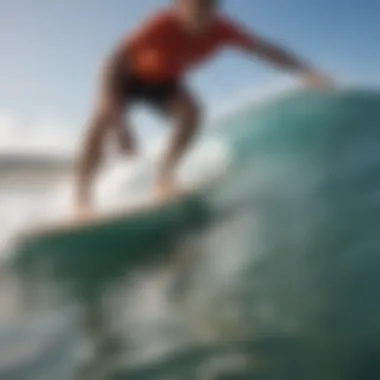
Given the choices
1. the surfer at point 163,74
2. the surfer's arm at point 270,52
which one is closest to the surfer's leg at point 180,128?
the surfer at point 163,74

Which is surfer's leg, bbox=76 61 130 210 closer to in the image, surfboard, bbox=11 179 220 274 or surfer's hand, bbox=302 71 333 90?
surfboard, bbox=11 179 220 274

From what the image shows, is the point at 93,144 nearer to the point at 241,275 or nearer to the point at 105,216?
the point at 105,216

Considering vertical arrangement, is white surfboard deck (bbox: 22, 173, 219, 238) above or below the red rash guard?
below

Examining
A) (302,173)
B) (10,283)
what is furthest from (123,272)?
(302,173)

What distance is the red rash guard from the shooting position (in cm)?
119

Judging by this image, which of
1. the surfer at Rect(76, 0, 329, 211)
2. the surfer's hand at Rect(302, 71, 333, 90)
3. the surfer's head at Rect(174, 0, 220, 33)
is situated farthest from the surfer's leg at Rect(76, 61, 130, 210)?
the surfer's hand at Rect(302, 71, 333, 90)

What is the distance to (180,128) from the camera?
1190mm

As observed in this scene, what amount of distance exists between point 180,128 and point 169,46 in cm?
11

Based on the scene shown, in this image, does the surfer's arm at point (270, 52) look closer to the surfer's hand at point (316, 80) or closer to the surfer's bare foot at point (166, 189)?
the surfer's hand at point (316, 80)

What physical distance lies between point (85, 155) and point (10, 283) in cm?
20

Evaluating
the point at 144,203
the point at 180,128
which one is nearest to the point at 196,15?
the point at 180,128

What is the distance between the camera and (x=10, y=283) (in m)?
1.16

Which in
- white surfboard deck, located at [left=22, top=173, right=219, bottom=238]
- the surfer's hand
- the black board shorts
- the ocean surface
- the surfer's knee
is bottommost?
the ocean surface

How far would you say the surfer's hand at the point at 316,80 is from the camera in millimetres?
1207
